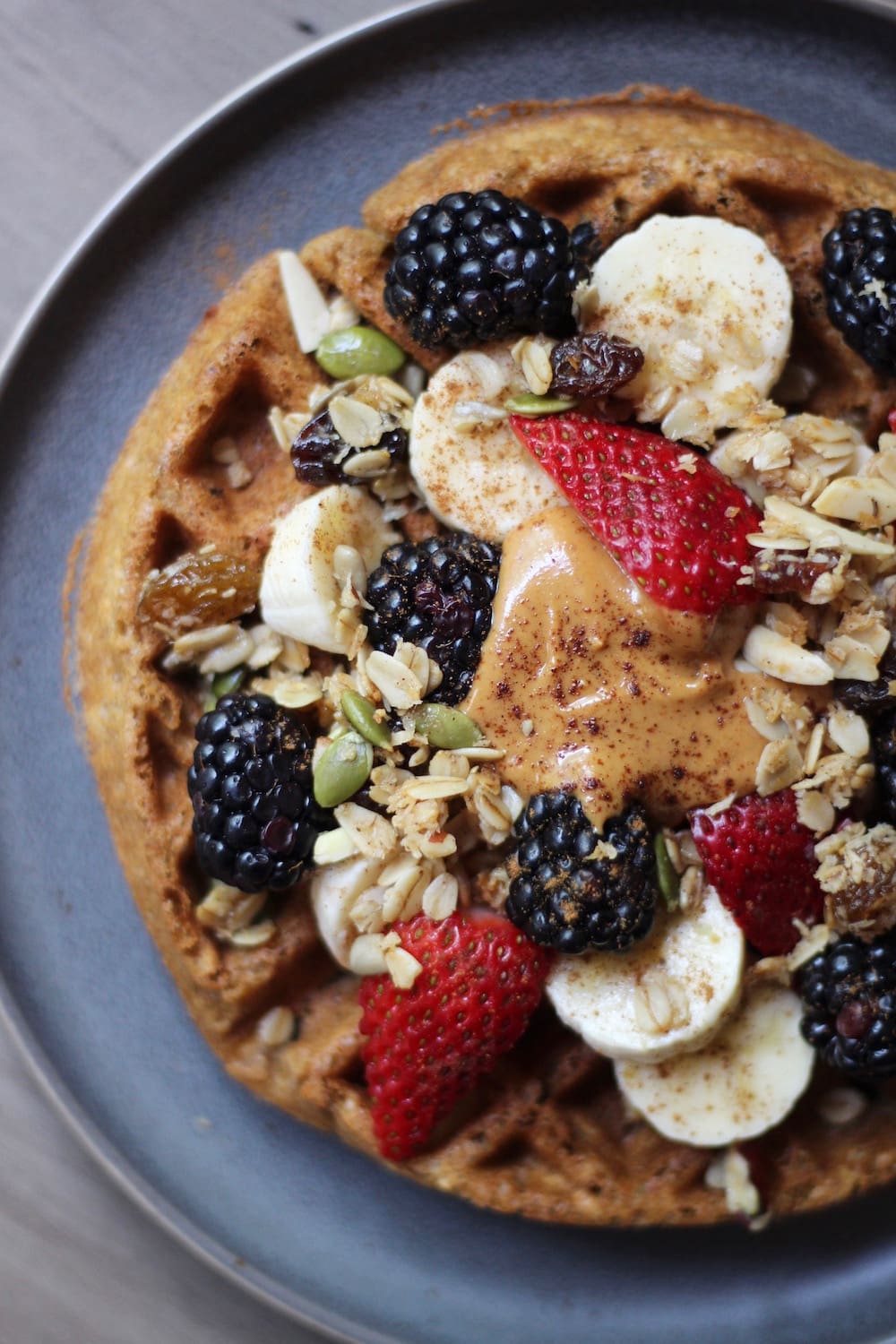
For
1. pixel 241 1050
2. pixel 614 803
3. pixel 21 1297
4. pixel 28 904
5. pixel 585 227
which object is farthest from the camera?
pixel 21 1297

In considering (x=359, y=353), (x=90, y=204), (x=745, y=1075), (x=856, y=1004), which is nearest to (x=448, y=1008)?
(x=745, y=1075)

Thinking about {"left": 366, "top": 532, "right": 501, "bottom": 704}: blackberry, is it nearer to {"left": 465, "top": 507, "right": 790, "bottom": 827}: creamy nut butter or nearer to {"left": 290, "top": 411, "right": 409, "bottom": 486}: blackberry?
{"left": 465, "top": 507, "right": 790, "bottom": 827}: creamy nut butter

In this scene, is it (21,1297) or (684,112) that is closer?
(684,112)

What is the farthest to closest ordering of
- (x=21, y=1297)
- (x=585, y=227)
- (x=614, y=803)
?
1. (x=21, y=1297)
2. (x=585, y=227)
3. (x=614, y=803)

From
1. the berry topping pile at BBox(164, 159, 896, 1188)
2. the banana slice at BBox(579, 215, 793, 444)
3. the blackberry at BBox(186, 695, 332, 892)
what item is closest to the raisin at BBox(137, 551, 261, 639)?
the berry topping pile at BBox(164, 159, 896, 1188)

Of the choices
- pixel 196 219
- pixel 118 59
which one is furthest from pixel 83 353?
pixel 118 59

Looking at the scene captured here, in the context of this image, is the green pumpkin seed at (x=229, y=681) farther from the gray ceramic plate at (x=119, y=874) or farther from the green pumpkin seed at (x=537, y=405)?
the green pumpkin seed at (x=537, y=405)

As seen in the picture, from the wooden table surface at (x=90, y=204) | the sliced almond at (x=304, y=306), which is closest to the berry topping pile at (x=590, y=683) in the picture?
the sliced almond at (x=304, y=306)

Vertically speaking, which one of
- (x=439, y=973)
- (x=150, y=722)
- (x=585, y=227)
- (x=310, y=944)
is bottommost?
(x=310, y=944)

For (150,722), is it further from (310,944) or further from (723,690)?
(723,690)
